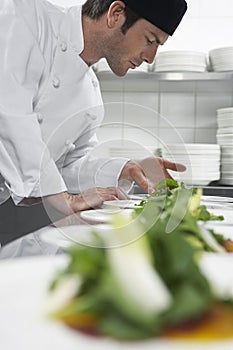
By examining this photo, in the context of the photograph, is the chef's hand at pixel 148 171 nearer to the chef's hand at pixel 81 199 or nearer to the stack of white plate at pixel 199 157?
the chef's hand at pixel 81 199

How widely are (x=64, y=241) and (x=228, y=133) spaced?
197 cm

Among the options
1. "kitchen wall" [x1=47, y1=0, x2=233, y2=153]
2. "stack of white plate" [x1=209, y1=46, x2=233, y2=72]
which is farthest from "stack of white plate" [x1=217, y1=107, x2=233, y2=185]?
"kitchen wall" [x1=47, y1=0, x2=233, y2=153]

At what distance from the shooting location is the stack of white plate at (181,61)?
254cm

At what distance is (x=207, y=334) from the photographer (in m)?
0.33

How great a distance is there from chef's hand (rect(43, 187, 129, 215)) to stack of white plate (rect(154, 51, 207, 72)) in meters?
1.33

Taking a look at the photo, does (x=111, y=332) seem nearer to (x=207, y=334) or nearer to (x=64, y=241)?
(x=207, y=334)

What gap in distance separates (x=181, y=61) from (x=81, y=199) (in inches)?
56.4

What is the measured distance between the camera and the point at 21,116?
1.53 meters

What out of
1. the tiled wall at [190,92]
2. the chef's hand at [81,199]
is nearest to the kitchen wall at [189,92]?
the tiled wall at [190,92]

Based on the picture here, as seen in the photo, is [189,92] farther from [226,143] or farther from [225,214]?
[225,214]

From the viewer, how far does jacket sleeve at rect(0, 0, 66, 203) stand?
4.88ft

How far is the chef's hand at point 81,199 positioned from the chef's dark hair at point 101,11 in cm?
64

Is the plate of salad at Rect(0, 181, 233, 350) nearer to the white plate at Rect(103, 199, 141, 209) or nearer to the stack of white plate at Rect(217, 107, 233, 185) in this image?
the white plate at Rect(103, 199, 141, 209)

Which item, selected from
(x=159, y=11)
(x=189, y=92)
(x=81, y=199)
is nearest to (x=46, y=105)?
(x=159, y=11)
